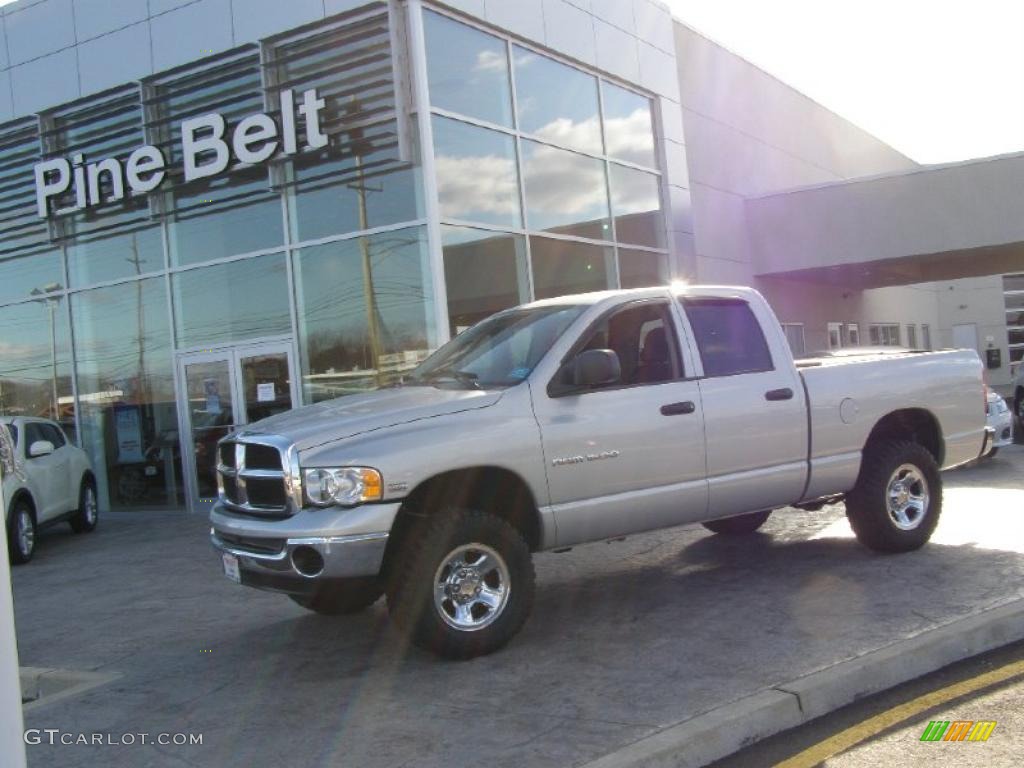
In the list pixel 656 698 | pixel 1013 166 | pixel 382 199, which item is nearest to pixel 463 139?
pixel 382 199

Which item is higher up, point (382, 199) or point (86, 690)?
point (382, 199)

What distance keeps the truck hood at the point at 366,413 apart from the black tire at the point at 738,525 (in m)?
3.59

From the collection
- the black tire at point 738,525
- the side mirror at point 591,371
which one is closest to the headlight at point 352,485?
the side mirror at point 591,371

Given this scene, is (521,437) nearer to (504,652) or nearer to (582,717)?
(504,652)

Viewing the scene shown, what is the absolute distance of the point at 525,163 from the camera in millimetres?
13922

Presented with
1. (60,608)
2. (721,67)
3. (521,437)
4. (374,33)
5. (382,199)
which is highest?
(721,67)

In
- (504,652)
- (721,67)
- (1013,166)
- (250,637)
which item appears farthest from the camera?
(721,67)

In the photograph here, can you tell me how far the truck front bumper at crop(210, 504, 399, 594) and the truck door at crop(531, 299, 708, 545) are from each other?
1.08 m

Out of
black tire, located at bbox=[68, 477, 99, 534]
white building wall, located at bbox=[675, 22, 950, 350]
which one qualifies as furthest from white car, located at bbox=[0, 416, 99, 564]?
white building wall, located at bbox=[675, 22, 950, 350]

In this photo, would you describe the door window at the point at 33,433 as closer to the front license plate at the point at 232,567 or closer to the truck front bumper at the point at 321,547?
the front license plate at the point at 232,567

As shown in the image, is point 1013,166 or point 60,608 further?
point 1013,166

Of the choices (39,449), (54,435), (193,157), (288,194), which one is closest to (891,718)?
(39,449)

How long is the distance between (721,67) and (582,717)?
1831 centimetres

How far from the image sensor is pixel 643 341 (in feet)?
21.2
